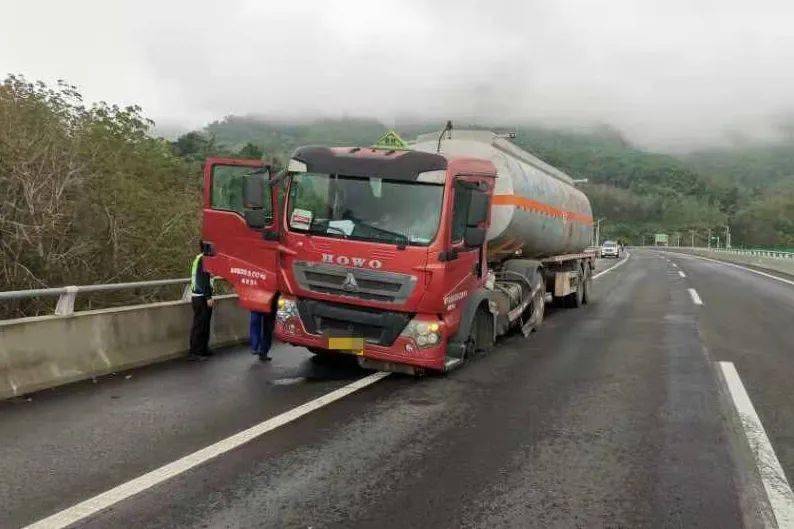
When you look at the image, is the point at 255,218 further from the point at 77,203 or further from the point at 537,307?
the point at 77,203

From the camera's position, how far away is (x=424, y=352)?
734 centimetres

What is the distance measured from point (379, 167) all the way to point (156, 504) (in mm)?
4502

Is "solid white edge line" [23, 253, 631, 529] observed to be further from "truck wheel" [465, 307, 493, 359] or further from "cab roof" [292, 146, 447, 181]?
"cab roof" [292, 146, 447, 181]

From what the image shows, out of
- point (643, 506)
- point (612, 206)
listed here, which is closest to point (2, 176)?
point (643, 506)

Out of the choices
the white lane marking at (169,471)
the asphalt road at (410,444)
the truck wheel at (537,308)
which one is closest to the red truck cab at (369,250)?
the asphalt road at (410,444)

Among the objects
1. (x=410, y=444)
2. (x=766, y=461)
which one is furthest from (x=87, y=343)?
(x=766, y=461)

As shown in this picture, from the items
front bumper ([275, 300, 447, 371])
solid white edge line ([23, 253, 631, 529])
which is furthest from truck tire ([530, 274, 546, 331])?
solid white edge line ([23, 253, 631, 529])

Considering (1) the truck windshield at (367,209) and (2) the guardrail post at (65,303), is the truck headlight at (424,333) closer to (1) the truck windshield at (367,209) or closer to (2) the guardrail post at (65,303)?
(1) the truck windshield at (367,209)

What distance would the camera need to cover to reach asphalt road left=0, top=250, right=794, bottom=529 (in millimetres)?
4094

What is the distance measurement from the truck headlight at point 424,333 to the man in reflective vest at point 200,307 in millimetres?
3062

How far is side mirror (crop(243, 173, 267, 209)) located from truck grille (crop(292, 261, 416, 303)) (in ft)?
2.65

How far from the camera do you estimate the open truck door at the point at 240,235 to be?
795cm

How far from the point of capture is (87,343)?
7.73 metres

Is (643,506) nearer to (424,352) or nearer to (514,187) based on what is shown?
Answer: (424,352)
